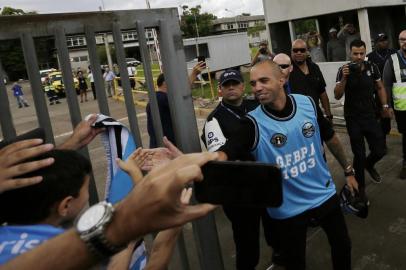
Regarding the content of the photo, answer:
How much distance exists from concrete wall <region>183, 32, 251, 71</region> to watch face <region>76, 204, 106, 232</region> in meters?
20.4

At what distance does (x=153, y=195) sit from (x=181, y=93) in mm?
1361

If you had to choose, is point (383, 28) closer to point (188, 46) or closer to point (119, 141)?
point (119, 141)

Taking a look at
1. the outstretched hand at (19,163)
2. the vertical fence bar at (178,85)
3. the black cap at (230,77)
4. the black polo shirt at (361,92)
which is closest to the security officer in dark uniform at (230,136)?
the black cap at (230,77)

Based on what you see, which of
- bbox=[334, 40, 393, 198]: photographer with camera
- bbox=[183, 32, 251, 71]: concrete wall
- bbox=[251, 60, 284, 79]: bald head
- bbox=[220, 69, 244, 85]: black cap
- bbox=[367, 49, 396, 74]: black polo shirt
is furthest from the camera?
bbox=[183, 32, 251, 71]: concrete wall

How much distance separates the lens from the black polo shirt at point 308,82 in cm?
443

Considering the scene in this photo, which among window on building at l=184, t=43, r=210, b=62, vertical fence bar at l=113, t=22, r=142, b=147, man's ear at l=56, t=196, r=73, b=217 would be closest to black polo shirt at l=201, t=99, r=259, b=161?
vertical fence bar at l=113, t=22, r=142, b=147

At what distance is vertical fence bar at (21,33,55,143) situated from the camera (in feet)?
5.36

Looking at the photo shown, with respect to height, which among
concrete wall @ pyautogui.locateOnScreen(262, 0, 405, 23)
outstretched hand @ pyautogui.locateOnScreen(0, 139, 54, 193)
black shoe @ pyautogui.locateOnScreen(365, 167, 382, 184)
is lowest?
black shoe @ pyautogui.locateOnScreen(365, 167, 382, 184)

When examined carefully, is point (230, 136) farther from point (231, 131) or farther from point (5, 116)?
point (5, 116)

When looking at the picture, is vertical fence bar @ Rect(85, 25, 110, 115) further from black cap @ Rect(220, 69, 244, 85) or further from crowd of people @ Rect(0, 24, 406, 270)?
black cap @ Rect(220, 69, 244, 85)

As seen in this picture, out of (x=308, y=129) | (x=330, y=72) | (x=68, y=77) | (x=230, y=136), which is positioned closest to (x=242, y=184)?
(x=68, y=77)

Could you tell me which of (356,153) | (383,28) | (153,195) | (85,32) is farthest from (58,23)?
(383,28)

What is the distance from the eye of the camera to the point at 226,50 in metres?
22.3

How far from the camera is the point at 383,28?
9.72m
